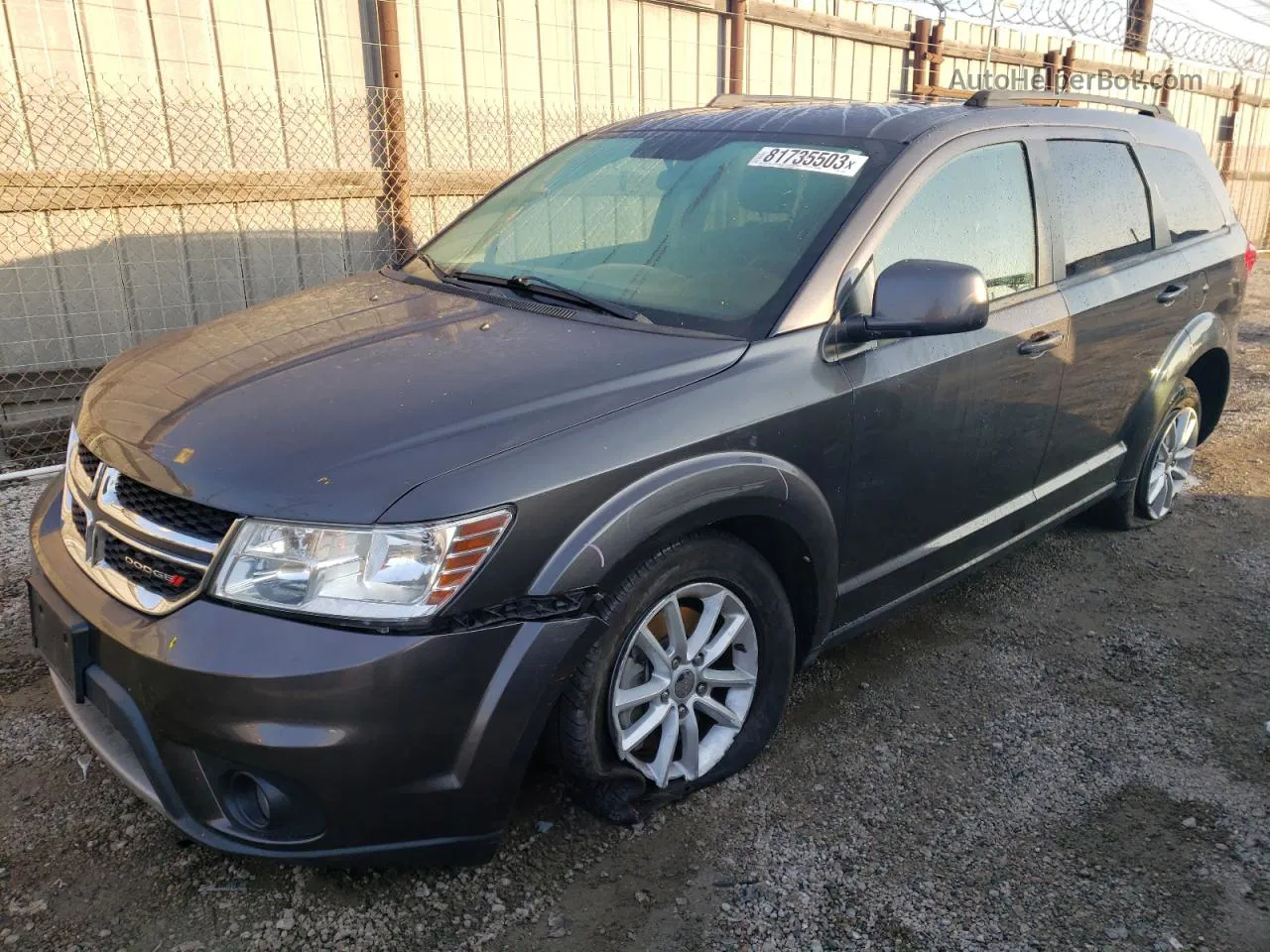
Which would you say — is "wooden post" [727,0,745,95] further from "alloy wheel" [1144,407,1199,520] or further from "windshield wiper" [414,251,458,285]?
"windshield wiper" [414,251,458,285]

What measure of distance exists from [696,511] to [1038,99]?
2.58m

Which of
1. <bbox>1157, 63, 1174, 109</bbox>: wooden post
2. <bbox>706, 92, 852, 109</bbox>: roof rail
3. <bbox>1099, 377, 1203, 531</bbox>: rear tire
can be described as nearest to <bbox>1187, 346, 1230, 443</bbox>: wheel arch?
<bbox>1099, 377, 1203, 531</bbox>: rear tire

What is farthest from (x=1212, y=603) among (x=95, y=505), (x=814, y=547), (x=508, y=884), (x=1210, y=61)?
(x=1210, y=61)

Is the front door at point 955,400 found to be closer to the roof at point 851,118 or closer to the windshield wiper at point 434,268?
the roof at point 851,118

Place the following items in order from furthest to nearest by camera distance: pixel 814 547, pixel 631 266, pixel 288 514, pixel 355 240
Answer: pixel 355 240 → pixel 631 266 → pixel 814 547 → pixel 288 514

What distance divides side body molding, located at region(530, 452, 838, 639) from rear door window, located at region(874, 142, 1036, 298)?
0.74 metres

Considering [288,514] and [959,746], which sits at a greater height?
[288,514]

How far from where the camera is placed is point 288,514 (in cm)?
203

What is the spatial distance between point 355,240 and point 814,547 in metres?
4.70

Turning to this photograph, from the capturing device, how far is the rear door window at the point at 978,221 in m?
3.00

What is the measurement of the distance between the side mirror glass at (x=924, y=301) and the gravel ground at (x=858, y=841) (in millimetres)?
1271

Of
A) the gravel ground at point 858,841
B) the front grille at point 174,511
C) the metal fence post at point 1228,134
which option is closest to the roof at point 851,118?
the gravel ground at point 858,841

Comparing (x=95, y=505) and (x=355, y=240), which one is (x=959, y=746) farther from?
(x=355, y=240)

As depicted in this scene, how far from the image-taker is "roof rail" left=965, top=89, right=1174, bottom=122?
3.52m
